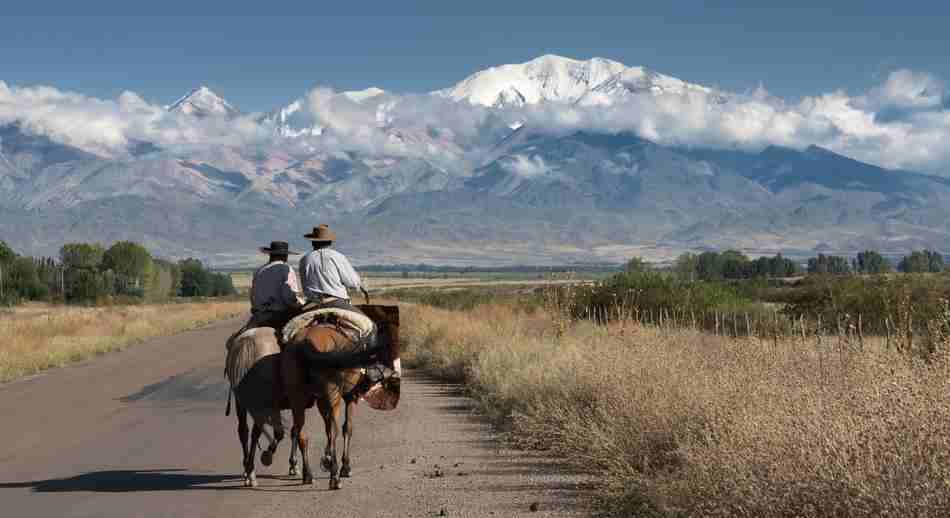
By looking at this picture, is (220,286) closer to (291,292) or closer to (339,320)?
(291,292)

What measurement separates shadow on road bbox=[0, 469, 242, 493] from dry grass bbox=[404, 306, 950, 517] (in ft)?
12.4

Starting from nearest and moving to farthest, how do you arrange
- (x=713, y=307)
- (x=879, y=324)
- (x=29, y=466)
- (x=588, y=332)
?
(x=29, y=466) < (x=588, y=332) < (x=879, y=324) < (x=713, y=307)

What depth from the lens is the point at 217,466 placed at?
13578mm

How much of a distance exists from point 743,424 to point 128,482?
20.6 feet

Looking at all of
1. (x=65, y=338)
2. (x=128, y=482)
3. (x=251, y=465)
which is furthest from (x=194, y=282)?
(x=251, y=465)

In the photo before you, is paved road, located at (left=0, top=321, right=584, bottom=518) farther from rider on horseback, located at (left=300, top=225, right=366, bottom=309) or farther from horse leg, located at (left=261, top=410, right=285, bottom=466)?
rider on horseback, located at (left=300, top=225, right=366, bottom=309)

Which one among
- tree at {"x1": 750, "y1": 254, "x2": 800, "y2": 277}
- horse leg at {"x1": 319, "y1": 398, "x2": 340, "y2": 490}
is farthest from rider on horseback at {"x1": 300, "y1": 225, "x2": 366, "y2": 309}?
tree at {"x1": 750, "y1": 254, "x2": 800, "y2": 277}

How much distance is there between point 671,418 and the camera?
11867 millimetres

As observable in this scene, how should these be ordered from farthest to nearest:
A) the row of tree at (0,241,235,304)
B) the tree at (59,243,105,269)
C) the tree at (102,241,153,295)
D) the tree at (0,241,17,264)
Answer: the tree at (59,243,105,269) → the tree at (102,241,153,295) → the row of tree at (0,241,235,304) → the tree at (0,241,17,264)

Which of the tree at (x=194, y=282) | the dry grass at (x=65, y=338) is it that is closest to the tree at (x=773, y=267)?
the dry grass at (x=65, y=338)

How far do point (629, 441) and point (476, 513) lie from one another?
2168 mm

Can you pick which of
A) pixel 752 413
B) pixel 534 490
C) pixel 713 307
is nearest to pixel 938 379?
pixel 752 413

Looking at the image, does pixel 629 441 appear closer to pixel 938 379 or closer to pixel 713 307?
pixel 938 379

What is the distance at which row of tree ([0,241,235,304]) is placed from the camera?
331 feet
